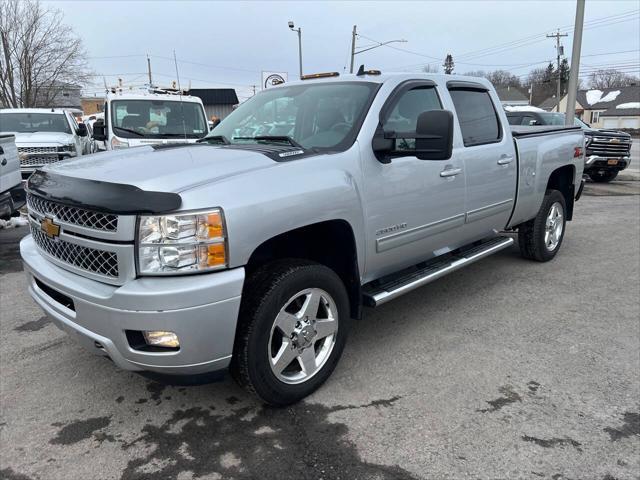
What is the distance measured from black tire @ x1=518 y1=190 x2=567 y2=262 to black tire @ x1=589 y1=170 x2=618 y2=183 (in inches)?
404

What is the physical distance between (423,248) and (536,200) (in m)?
2.16

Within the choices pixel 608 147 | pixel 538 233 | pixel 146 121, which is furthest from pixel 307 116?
pixel 608 147

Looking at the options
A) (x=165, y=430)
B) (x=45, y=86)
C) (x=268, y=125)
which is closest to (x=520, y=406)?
(x=165, y=430)

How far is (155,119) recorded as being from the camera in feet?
33.0

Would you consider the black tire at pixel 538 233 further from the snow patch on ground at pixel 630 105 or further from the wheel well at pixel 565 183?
the snow patch on ground at pixel 630 105

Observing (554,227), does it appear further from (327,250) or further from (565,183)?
(327,250)

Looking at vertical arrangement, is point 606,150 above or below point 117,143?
below

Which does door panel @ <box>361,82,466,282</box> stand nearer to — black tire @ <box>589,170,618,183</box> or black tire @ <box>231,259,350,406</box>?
black tire @ <box>231,259,350,406</box>

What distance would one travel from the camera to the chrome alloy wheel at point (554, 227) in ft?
18.8

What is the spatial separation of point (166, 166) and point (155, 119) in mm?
8018

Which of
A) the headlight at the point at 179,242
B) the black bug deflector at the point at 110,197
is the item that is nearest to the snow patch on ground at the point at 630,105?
the headlight at the point at 179,242

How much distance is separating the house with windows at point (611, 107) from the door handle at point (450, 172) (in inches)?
2843

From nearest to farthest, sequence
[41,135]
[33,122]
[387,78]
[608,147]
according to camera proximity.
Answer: [387,78], [41,135], [33,122], [608,147]

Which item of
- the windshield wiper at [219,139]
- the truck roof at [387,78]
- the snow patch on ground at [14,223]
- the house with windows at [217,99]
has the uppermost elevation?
the house with windows at [217,99]
